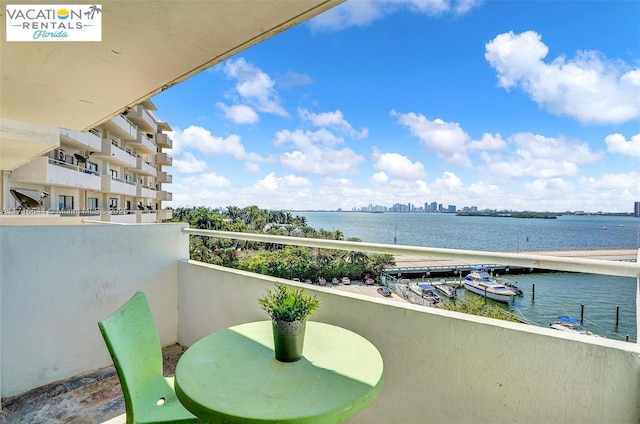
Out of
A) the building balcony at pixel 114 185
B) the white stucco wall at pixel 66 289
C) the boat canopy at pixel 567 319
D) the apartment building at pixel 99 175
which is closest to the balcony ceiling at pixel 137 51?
the white stucco wall at pixel 66 289

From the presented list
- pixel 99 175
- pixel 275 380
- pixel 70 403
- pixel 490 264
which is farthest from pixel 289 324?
pixel 99 175

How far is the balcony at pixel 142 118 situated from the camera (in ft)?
67.0

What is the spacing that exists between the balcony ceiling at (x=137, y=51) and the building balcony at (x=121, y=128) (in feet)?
56.6

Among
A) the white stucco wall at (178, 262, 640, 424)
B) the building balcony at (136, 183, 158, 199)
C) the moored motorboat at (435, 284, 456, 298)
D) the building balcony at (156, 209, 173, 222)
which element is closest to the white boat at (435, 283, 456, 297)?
the moored motorboat at (435, 284, 456, 298)

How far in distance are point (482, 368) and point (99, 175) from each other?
713 inches

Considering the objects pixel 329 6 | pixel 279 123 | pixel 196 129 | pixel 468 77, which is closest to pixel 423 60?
pixel 468 77

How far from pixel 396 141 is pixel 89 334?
46.7 m

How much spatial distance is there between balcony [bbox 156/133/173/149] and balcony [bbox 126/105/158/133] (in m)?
1.88

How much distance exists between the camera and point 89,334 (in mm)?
2477

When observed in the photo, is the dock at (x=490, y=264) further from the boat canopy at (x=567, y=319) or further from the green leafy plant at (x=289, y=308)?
the green leafy plant at (x=289, y=308)

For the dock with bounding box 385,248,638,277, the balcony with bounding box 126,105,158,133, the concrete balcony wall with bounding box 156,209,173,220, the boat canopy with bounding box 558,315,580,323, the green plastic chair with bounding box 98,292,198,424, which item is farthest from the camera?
the concrete balcony wall with bounding box 156,209,173,220

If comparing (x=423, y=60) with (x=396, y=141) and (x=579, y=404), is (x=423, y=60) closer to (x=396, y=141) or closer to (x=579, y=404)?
(x=396, y=141)

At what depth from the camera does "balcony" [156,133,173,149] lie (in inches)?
1026

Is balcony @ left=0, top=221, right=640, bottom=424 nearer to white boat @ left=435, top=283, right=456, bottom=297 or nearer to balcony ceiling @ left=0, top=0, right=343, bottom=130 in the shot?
white boat @ left=435, top=283, right=456, bottom=297
